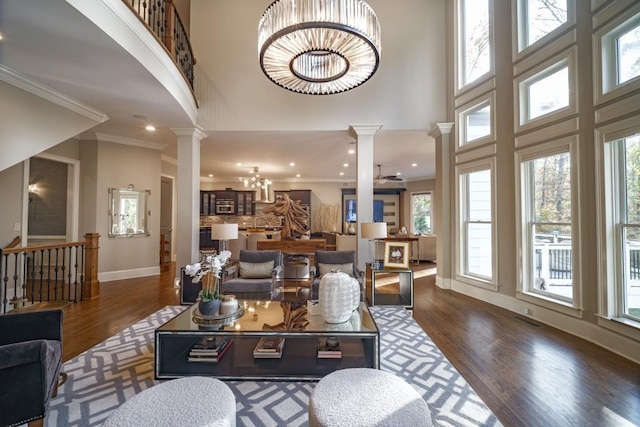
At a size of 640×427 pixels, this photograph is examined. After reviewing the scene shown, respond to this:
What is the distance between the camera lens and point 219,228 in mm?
4133

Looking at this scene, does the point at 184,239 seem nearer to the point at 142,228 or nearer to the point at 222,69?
the point at 142,228

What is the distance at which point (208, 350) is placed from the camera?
7.46 ft

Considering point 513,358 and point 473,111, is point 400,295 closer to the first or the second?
point 513,358

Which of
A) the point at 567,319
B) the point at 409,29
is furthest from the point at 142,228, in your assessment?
the point at 567,319

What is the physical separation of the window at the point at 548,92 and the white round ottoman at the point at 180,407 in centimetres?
454

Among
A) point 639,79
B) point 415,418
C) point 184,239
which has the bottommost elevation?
point 415,418

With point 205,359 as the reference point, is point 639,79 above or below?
above

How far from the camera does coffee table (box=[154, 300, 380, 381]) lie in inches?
82.7

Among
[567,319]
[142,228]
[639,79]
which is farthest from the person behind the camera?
[142,228]

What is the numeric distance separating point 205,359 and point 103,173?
5.29m

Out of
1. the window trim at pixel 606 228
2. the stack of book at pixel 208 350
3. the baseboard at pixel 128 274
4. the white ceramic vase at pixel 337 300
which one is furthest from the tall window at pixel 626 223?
the baseboard at pixel 128 274

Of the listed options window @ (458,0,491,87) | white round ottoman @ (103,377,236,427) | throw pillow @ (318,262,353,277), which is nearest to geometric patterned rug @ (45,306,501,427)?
→ white round ottoman @ (103,377,236,427)

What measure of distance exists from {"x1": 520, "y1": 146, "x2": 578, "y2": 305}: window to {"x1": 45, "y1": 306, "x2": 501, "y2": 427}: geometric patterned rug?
202 centimetres

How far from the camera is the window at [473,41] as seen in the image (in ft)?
14.6
